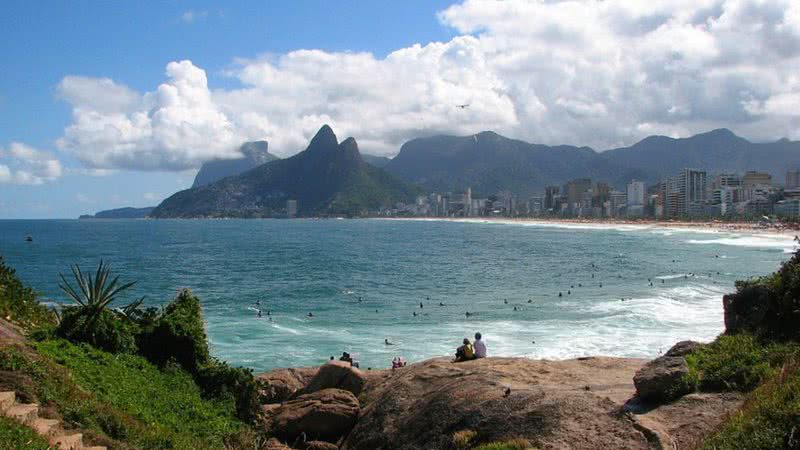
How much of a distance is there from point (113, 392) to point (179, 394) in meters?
1.86

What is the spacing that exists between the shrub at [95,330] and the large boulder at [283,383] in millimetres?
3258

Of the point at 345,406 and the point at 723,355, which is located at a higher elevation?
A: the point at 723,355

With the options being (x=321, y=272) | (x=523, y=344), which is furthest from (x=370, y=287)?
(x=523, y=344)

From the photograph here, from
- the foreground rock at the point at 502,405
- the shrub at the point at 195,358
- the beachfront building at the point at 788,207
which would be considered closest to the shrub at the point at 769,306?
the foreground rock at the point at 502,405

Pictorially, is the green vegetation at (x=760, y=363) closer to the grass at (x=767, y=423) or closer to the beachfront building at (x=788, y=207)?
the grass at (x=767, y=423)

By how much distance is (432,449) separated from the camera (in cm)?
1010

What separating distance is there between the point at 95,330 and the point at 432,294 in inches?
1371

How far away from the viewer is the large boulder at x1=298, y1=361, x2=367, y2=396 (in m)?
14.3

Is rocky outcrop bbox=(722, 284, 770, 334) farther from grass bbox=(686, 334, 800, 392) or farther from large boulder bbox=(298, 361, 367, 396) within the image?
large boulder bbox=(298, 361, 367, 396)

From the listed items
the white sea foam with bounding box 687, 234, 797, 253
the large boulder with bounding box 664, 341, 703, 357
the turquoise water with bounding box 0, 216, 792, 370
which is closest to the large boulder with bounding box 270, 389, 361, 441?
the large boulder with bounding box 664, 341, 703, 357

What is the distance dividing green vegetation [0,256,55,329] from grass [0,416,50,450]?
690cm

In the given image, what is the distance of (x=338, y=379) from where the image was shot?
14.3 meters

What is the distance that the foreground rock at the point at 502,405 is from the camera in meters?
9.03

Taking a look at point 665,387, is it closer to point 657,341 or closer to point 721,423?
point 721,423
